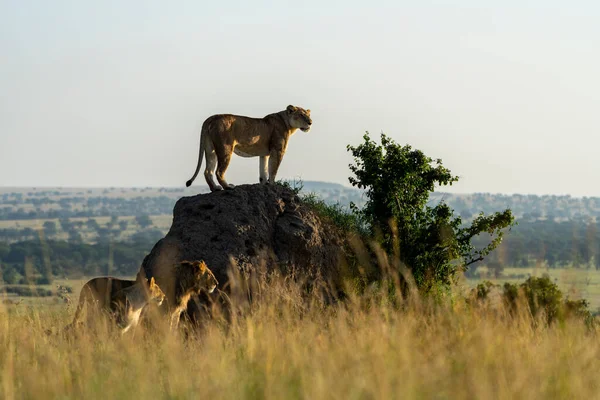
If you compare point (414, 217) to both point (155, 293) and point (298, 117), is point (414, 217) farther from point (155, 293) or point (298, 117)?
point (155, 293)

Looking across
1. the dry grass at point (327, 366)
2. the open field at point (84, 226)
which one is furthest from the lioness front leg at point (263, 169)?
the open field at point (84, 226)

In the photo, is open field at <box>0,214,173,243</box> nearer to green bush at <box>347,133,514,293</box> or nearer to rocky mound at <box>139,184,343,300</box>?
green bush at <box>347,133,514,293</box>

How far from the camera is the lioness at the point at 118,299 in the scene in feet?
34.7

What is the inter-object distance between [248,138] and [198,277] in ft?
9.31

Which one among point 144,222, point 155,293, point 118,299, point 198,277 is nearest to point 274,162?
point 198,277

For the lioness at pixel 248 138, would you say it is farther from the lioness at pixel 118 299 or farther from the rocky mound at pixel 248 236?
the lioness at pixel 118 299

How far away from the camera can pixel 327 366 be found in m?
6.89

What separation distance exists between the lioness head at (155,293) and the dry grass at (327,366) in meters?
1.80

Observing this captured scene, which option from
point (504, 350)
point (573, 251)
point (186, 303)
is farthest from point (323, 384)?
point (186, 303)

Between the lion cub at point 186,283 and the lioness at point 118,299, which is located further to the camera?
the lion cub at point 186,283

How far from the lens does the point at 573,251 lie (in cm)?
885

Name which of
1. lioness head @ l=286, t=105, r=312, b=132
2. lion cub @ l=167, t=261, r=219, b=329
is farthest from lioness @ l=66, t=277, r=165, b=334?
lioness head @ l=286, t=105, r=312, b=132

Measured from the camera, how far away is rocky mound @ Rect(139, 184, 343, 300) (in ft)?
41.0

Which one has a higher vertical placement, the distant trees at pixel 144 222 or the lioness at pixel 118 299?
the lioness at pixel 118 299
